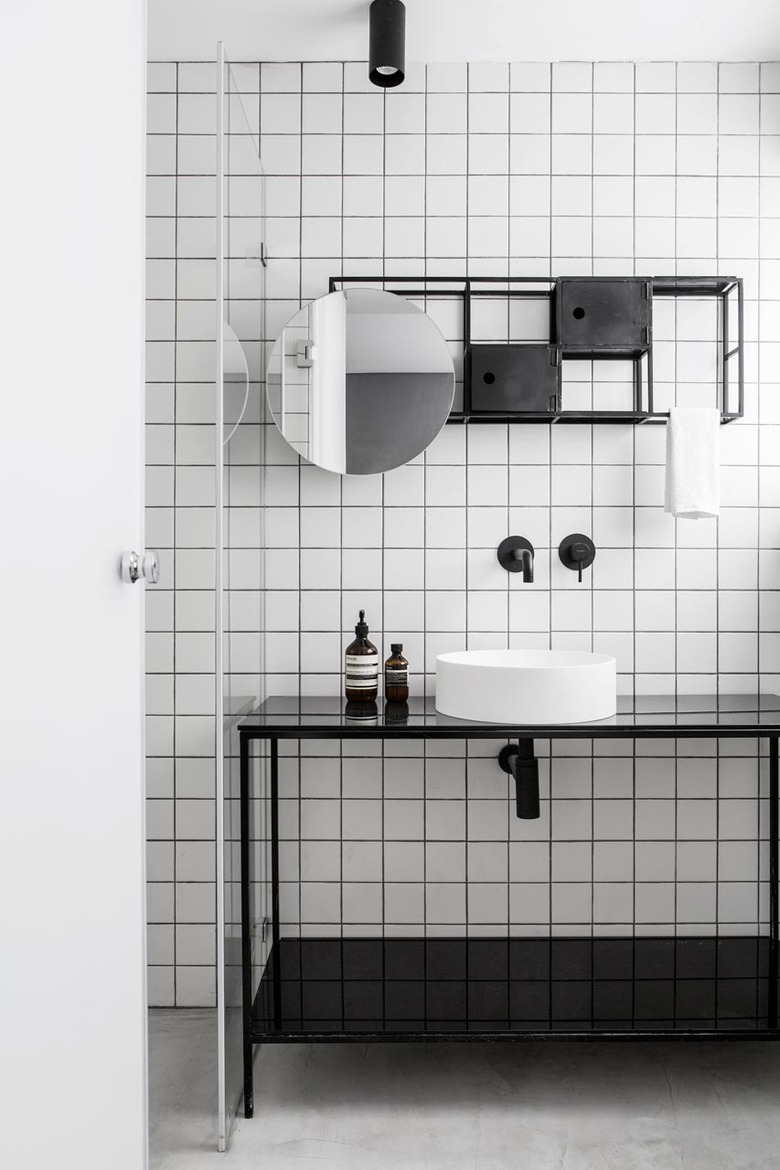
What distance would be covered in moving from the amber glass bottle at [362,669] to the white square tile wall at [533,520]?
16 centimetres

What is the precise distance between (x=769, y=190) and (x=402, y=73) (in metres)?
0.97

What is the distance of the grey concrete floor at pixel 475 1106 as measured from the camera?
5.24ft

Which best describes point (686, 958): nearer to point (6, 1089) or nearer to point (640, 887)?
point (640, 887)

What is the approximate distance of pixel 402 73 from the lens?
191 centimetres

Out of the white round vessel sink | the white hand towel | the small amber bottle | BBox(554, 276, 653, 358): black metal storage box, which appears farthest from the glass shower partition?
the white hand towel

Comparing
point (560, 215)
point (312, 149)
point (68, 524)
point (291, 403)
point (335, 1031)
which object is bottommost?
point (335, 1031)

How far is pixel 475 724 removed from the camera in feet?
5.64

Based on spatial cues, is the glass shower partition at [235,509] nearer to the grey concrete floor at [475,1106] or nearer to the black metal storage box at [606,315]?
the grey concrete floor at [475,1106]

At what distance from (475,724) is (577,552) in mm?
592

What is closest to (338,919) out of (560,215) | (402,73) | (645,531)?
(645,531)

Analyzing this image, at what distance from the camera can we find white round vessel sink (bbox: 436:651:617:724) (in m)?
1.70

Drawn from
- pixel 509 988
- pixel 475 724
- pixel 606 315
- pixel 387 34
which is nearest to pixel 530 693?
pixel 475 724

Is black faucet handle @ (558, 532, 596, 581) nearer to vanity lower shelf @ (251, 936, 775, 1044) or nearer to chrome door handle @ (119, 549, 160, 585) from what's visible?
vanity lower shelf @ (251, 936, 775, 1044)

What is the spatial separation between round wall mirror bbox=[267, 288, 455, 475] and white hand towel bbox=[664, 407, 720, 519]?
54 centimetres
